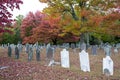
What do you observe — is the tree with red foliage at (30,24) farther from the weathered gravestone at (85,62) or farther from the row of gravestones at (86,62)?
the weathered gravestone at (85,62)

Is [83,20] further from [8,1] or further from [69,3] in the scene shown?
[8,1]

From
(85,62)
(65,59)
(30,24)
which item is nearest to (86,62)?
(85,62)

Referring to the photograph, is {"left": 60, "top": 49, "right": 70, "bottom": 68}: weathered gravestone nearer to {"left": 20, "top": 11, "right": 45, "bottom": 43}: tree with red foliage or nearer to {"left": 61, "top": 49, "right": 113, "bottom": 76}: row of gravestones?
{"left": 61, "top": 49, "right": 113, "bottom": 76}: row of gravestones

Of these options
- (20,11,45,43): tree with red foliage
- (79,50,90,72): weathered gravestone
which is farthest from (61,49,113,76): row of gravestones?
(20,11,45,43): tree with red foliage

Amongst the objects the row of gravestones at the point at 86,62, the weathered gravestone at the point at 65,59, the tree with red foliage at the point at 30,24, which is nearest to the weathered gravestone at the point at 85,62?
the row of gravestones at the point at 86,62

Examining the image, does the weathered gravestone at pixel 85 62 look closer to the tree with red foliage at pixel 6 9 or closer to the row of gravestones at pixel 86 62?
the row of gravestones at pixel 86 62

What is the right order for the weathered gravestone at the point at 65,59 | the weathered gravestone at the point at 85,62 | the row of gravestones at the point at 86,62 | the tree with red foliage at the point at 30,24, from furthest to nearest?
the tree with red foliage at the point at 30,24 → the weathered gravestone at the point at 65,59 → the weathered gravestone at the point at 85,62 → the row of gravestones at the point at 86,62

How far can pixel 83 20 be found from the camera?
84.0 feet

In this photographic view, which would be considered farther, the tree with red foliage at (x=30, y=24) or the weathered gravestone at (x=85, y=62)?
the tree with red foliage at (x=30, y=24)

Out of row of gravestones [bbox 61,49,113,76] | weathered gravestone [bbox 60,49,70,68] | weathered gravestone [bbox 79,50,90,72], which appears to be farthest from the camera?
weathered gravestone [bbox 60,49,70,68]

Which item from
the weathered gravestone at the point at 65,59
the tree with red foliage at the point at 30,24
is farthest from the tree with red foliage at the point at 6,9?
the tree with red foliage at the point at 30,24

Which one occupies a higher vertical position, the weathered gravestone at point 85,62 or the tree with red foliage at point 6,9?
the tree with red foliage at point 6,9

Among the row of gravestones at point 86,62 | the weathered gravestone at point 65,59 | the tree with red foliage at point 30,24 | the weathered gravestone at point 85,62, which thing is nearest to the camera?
the row of gravestones at point 86,62

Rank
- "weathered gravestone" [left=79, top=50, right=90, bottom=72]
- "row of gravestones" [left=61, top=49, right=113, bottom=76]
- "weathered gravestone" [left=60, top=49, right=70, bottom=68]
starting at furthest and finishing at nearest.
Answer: "weathered gravestone" [left=60, top=49, right=70, bottom=68], "weathered gravestone" [left=79, top=50, right=90, bottom=72], "row of gravestones" [left=61, top=49, right=113, bottom=76]
